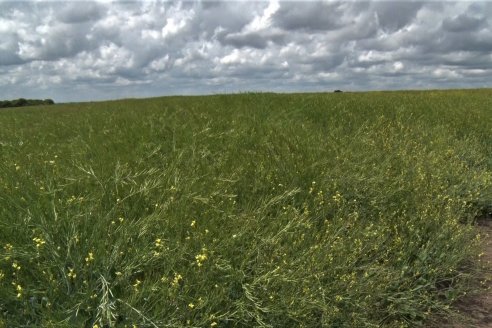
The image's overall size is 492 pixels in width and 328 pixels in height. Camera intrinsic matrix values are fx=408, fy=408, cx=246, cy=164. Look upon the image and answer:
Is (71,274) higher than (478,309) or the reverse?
higher

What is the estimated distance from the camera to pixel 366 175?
5.72 metres

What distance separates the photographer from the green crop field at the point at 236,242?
293 cm

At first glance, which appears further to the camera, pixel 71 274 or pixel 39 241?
pixel 39 241

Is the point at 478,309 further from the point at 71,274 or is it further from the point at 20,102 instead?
the point at 20,102

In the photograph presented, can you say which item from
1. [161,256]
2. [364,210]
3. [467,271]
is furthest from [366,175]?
[161,256]

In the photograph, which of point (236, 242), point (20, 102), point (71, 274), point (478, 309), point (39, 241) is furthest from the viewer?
point (20, 102)

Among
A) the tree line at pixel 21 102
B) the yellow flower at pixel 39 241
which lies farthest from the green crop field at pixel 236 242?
the tree line at pixel 21 102

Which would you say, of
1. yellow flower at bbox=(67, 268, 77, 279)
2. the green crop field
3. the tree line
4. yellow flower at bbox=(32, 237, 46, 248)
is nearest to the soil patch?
the green crop field

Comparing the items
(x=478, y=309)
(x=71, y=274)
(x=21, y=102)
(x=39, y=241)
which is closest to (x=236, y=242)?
(x=71, y=274)

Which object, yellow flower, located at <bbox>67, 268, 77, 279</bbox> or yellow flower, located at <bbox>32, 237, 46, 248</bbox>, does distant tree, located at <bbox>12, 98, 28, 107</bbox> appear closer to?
yellow flower, located at <bbox>32, 237, 46, 248</bbox>

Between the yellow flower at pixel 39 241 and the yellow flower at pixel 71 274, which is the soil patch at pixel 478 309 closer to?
the yellow flower at pixel 71 274

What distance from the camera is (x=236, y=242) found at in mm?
3637

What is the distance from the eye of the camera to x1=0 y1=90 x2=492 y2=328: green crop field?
2.93 m

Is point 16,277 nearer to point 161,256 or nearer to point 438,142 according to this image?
point 161,256
